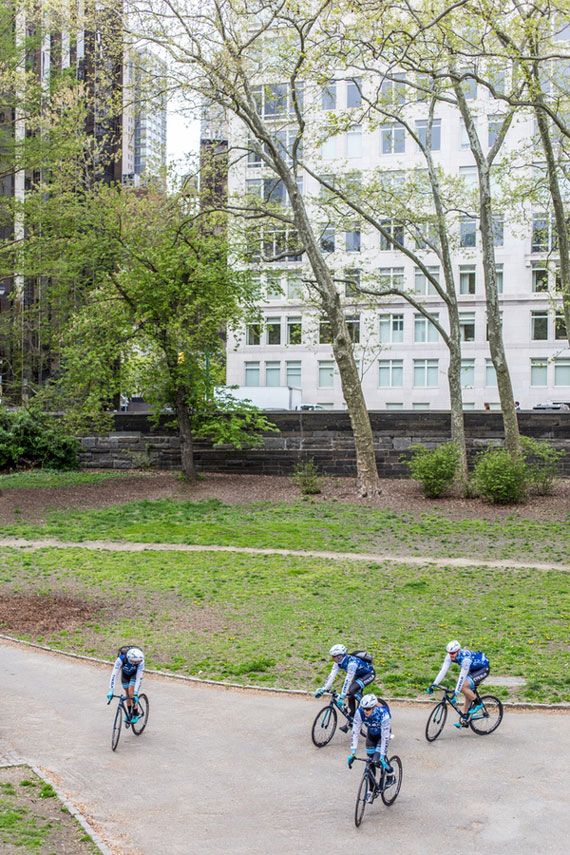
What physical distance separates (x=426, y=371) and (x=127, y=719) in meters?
55.7

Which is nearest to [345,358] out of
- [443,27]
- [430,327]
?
[443,27]

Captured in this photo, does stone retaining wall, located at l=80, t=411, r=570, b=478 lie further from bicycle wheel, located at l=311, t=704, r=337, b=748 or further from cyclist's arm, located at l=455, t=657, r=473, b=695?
bicycle wheel, located at l=311, t=704, r=337, b=748

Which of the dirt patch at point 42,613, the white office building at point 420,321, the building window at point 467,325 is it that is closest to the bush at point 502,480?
the dirt patch at point 42,613

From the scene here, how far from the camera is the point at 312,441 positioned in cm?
3319

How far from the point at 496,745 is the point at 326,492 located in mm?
19467

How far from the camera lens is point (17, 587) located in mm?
17500

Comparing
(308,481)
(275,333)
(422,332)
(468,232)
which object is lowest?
(308,481)

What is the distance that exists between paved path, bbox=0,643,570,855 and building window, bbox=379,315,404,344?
53832 millimetres

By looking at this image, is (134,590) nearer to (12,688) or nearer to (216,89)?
(12,688)

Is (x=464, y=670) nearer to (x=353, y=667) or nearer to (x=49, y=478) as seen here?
(x=353, y=667)

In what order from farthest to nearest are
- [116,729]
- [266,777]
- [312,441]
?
[312,441], [116,729], [266,777]

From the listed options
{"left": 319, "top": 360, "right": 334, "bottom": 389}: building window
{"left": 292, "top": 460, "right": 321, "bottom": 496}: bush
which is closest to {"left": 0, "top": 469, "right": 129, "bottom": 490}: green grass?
{"left": 292, "top": 460, "right": 321, "bottom": 496}: bush

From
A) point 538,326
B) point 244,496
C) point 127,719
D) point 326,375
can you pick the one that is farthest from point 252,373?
point 127,719

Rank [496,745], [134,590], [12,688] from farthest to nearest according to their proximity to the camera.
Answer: [134,590] → [12,688] → [496,745]
